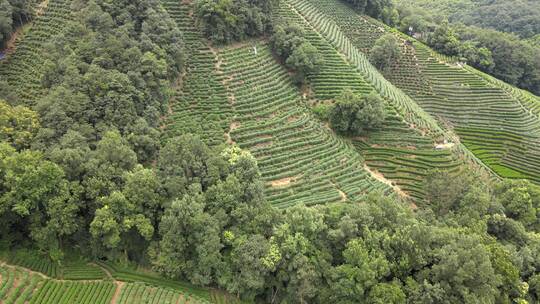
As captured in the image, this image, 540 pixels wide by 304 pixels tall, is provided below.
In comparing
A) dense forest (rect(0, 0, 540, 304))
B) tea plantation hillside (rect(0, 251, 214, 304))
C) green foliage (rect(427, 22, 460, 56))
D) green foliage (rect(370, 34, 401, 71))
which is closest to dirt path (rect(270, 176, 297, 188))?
dense forest (rect(0, 0, 540, 304))

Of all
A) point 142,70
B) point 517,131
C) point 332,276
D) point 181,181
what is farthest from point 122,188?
point 517,131

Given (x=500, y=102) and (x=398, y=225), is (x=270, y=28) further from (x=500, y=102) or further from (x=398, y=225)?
(x=500, y=102)

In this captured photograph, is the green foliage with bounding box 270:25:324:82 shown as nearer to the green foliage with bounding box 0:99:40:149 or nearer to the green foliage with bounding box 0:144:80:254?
the green foliage with bounding box 0:99:40:149

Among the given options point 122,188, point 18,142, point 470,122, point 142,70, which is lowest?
point 470,122

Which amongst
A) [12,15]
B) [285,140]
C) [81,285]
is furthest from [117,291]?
[12,15]

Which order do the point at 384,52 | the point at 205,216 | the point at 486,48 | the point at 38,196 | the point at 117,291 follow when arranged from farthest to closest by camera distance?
the point at 486,48, the point at 384,52, the point at 117,291, the point at 205,216, the point at 38,196

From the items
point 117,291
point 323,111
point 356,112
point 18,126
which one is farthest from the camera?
point 323,111

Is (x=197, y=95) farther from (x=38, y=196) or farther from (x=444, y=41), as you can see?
(x=444, y=41)
